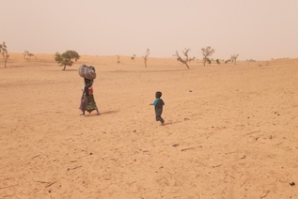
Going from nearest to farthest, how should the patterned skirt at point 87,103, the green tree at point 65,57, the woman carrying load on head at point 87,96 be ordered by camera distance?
the woman carrying load on head at point 87,96, the patterned skirt at point 87,103, the green tree at point 65,57

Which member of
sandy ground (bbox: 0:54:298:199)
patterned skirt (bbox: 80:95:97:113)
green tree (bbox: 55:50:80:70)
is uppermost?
green tree (bbox: 55:50:80:70)

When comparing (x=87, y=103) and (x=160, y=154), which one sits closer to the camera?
(x=160, y=154)

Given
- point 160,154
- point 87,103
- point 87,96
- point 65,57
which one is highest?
point 65,57

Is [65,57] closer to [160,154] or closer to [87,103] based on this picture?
[87,103]

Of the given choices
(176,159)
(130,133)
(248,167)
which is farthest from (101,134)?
(248,167)

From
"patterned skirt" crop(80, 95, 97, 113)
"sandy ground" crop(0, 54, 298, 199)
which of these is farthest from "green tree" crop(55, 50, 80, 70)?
"sandy ground" crop(0, 54, 298, 199)

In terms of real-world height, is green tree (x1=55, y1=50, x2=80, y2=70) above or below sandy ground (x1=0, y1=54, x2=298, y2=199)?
above

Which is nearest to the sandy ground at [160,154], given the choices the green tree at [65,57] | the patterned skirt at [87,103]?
the patterned skirt at [87,103]

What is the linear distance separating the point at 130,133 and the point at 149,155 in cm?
183

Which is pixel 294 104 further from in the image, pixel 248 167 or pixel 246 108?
pixel 248 167

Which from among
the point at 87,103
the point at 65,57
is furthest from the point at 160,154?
the point at 65,57

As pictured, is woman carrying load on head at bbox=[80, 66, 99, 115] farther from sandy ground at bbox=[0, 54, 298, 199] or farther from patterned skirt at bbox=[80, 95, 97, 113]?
sandy ground at bbox=[0, 54, 298, 199]

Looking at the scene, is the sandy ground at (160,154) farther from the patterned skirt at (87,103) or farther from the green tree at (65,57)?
the green tree at (65,57)

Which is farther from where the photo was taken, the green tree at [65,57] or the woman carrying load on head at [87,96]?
the green tree at [65,57]
